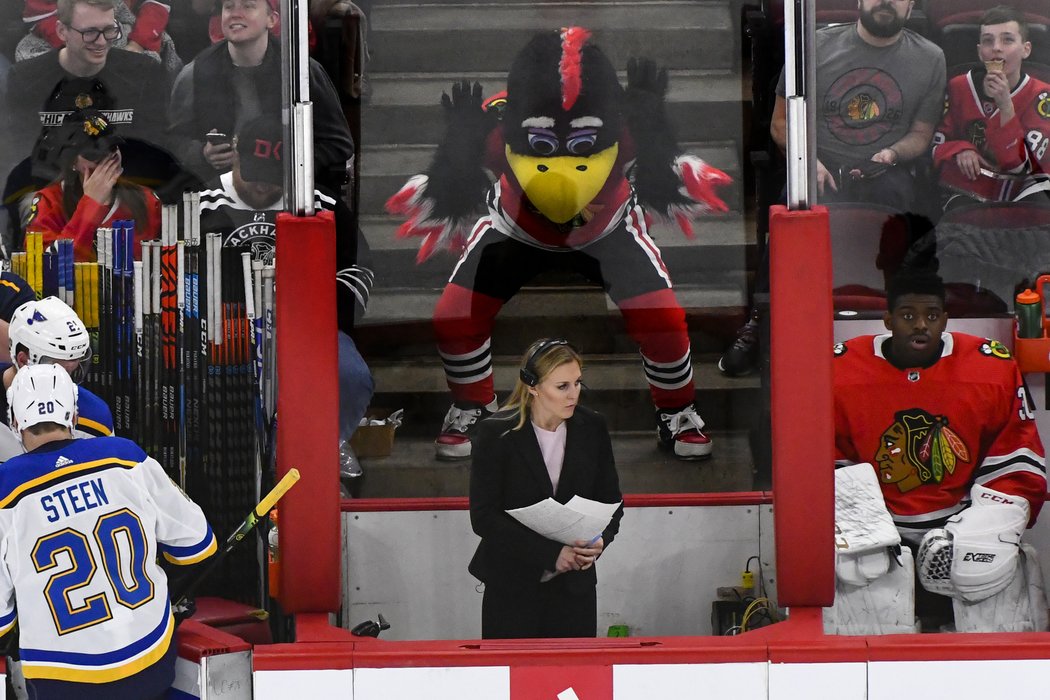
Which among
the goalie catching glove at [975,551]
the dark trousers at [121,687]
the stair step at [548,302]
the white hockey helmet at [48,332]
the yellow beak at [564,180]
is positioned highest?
the yellow beak at [564,180]

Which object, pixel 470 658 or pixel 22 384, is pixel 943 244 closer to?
pixel 470 658

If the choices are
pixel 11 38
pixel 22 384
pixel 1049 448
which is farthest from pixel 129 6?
pixel 1049 448

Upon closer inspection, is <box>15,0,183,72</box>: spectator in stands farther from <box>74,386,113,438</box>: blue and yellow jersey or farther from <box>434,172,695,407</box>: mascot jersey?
<box>74,386,113,438</box>: blue and yellow jersey

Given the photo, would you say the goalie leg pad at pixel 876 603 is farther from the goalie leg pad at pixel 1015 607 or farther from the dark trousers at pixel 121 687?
the dark trousers at pixel 121 687

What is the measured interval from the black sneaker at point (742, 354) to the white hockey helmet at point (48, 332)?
5.18ft

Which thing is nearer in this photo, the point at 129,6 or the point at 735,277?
the point at 735,277

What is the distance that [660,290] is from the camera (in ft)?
12.9

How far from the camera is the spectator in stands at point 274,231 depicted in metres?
3.72

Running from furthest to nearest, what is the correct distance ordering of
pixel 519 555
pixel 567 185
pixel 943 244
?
pixel 943 244 → pixel 567 185 → pixel 519 555

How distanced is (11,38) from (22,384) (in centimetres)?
230

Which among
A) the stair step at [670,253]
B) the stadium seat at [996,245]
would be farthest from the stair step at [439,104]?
the stadium seat at [996,245]

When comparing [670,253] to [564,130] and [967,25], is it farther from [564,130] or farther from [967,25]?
[967,25]

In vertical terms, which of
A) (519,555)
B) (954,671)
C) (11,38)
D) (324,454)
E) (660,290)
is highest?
(11,38)

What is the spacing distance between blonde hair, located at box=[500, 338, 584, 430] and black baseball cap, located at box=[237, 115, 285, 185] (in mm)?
1074
